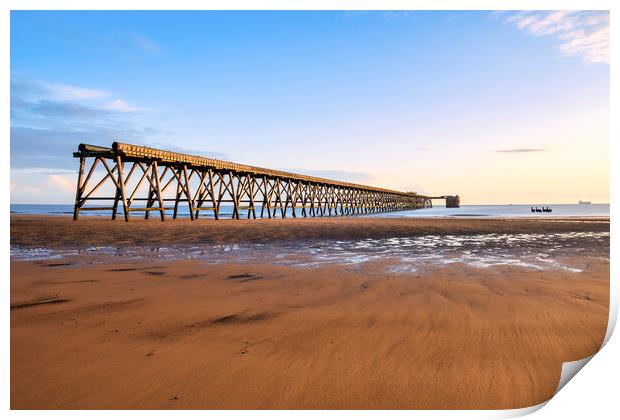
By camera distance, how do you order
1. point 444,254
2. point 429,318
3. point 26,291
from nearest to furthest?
point 429,318, point 26,291, point 444,254

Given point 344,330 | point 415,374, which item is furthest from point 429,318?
point 415,374

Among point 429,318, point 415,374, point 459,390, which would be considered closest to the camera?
point 459,390

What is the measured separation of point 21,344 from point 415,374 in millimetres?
2872

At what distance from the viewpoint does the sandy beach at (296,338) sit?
2.18 meters

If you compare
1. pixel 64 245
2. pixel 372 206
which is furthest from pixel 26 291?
pixel 372 206

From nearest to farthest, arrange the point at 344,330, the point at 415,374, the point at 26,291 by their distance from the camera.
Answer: the point at 415,374, the point at 344,330, the point at 26,291

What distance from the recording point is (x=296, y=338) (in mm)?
2939

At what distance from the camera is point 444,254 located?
8.05 meters

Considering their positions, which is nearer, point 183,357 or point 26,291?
point 183,357

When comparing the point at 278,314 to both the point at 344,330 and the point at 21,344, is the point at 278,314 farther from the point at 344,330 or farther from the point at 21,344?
the point at 21,344

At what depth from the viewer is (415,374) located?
2363 millimetres

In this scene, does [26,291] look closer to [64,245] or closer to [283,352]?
[283,352]

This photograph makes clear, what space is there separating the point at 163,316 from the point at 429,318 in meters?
2.46

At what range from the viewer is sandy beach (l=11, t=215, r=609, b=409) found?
2.18m
